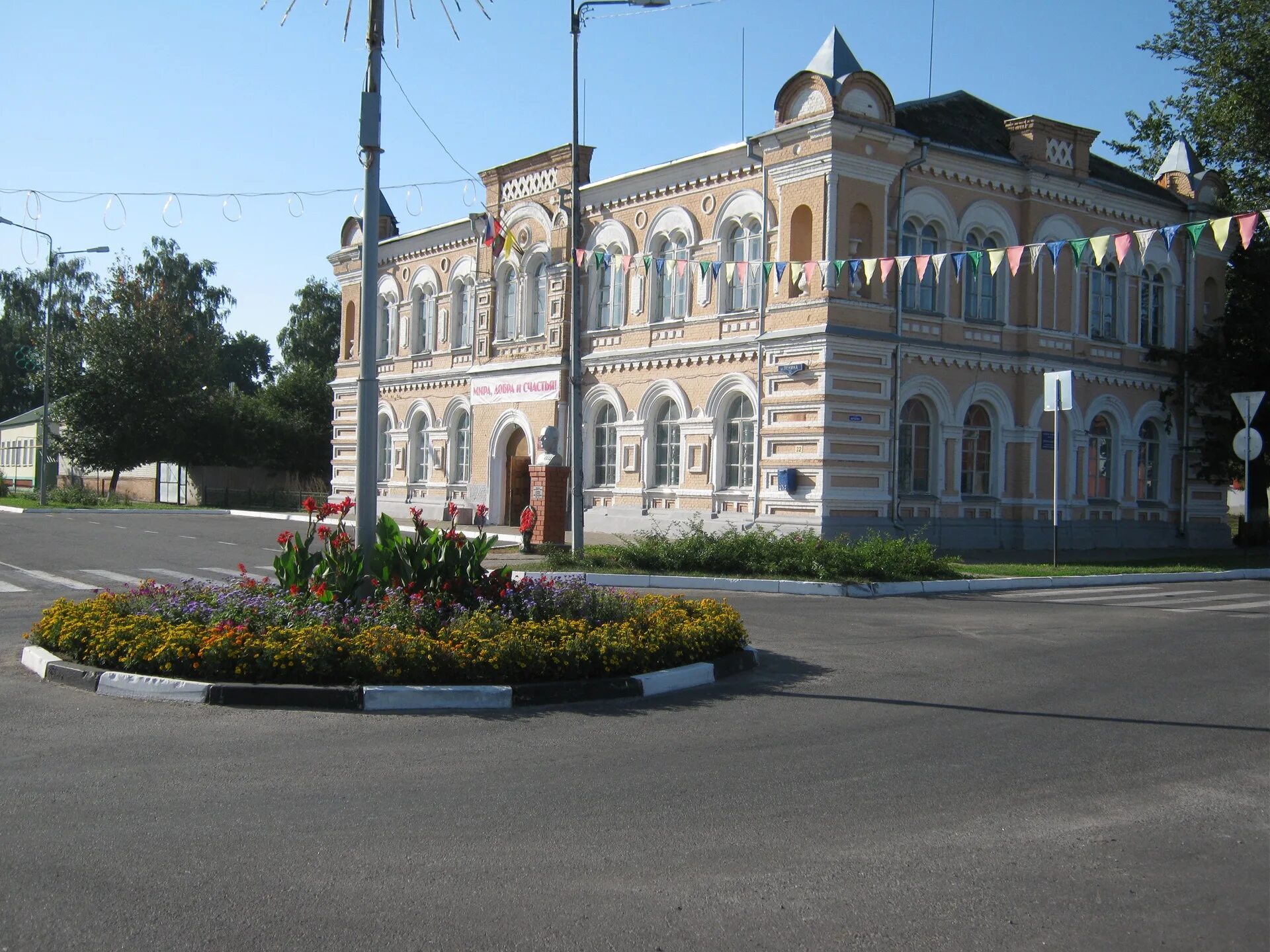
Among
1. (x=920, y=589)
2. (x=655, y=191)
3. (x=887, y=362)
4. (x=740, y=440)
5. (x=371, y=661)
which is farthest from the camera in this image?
(x=655, y=191)

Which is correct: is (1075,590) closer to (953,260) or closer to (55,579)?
(953,260)

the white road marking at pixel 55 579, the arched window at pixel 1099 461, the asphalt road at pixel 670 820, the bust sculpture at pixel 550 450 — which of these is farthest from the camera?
the arched window at pixel 1099 461

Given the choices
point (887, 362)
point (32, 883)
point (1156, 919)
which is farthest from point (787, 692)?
point (887, 362)

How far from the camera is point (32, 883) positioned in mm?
4641

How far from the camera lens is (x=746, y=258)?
25828 millimetres

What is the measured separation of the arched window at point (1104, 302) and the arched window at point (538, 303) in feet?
46.4

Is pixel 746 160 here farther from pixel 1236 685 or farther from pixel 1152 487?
pixel 1236 685

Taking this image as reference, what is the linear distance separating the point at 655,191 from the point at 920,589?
14.1m

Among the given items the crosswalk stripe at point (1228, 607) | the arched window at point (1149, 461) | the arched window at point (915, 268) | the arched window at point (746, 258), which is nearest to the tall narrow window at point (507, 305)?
the arched window at point (746, 258)

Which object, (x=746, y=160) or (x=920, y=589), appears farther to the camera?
(x=746, y=160)

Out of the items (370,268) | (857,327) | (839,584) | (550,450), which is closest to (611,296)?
(550,450)

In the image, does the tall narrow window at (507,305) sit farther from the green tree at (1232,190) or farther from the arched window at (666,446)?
the green tree at (1232,190)

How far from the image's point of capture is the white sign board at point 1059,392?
68.0 ft

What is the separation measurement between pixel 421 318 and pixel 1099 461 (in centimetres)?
2132
